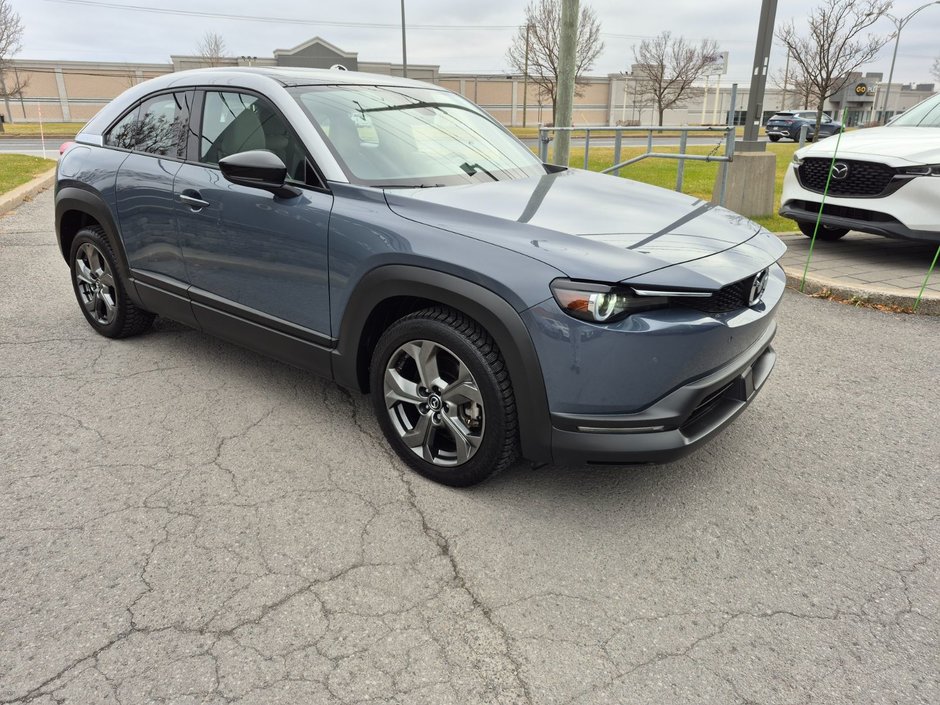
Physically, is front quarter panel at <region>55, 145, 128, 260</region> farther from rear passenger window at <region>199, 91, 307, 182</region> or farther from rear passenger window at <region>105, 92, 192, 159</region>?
rear passenger window at <region>199, 91, 307, 182</region>

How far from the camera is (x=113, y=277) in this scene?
14.7ft

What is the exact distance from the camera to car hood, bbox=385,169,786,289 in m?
2.52

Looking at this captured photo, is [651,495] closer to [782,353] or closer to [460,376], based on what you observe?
[460,376]

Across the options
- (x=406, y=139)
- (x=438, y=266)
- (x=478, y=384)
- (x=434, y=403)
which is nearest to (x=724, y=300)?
(x=478, y=384)

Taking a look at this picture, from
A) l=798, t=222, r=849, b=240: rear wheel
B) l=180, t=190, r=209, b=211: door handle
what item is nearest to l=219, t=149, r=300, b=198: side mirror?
l=180, t=190, r=209, b=211: door handle

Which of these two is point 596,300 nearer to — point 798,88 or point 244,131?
point 244,131

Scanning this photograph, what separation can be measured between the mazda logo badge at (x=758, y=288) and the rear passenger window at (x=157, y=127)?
10.0ft

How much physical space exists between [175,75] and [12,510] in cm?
273

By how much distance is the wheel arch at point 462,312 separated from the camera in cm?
255

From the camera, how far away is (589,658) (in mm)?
2104

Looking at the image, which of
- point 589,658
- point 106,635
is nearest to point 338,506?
point 106,635

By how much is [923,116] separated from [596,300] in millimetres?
6714

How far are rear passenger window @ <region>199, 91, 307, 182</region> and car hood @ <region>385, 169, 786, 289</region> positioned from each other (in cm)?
65

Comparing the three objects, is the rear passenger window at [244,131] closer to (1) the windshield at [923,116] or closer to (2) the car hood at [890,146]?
(2) the car hood at [890,146]
